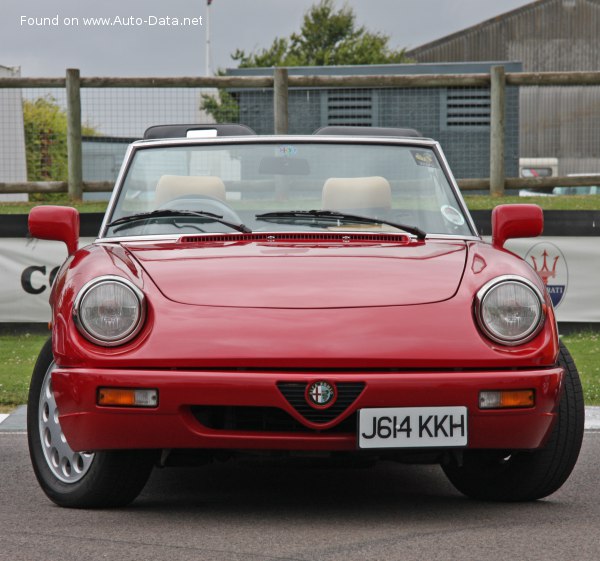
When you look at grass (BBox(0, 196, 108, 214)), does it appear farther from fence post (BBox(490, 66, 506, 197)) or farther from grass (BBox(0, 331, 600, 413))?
fence post (BBox(490, 66, 506, 197))

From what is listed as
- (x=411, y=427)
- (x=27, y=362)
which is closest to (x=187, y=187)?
(x=411, y=427)

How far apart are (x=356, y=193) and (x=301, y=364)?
162cm

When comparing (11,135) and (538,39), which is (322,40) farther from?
(11,135)

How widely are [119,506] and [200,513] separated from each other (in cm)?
30

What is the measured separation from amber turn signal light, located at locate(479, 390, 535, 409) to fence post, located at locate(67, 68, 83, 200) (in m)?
10.7

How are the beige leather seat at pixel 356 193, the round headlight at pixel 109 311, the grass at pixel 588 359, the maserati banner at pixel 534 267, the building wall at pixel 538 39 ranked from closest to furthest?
the round headlight at pixel 109 311 → the beige leather seat at pixel 356 193 → the grass at pixel 588 359 → the maserati banner at pixel 534 267 → the building wall at pixel 538 39

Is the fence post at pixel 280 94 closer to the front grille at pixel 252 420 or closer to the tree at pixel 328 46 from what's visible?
the front grille at pixel 252 420

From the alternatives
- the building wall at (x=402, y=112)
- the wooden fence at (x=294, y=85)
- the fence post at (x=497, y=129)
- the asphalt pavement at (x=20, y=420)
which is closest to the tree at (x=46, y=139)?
the wooden fence at (x=294, y=85)

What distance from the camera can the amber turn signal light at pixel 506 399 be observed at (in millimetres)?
4098

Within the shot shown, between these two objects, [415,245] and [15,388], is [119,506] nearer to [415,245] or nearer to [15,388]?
[415,245]

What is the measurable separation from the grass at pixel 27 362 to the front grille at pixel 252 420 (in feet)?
12.3

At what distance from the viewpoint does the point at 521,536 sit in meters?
4.09

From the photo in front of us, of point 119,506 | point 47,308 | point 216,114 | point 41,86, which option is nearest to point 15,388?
point 47,308

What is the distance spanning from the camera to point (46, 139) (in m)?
14.8
